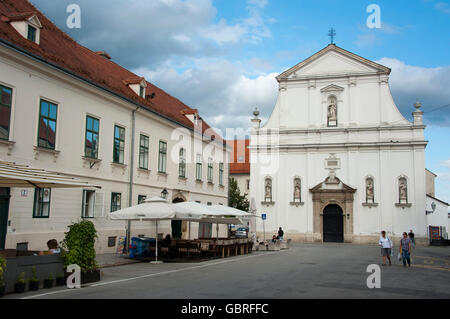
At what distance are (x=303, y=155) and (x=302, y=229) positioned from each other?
22.6 ft

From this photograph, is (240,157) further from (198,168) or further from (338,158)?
(198,168)

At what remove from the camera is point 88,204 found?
867 inches

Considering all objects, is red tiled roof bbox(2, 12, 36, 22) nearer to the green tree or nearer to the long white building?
the long white building

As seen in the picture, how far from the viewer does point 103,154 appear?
907 inches

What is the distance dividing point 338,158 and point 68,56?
2777 centimetres

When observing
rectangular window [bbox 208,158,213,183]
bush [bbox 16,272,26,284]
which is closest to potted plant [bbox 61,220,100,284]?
bush [bbox 16,272,26,284]

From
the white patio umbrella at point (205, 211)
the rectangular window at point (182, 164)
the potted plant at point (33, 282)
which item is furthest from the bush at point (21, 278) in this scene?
the rectangular window at point (182, 164)

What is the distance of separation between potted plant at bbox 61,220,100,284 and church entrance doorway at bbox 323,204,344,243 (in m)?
32.0

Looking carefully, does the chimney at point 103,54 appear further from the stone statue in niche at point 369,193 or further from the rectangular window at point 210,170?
the stone statue in niche at point 369,193

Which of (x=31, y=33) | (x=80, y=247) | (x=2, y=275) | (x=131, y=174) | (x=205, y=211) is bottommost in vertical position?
(x=2, y=275)

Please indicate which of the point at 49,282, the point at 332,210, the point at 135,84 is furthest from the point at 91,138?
the point at 332,210

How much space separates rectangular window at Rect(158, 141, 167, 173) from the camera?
28781 mm

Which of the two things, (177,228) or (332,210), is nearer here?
(177,228)

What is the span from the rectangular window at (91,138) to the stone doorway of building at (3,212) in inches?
209
